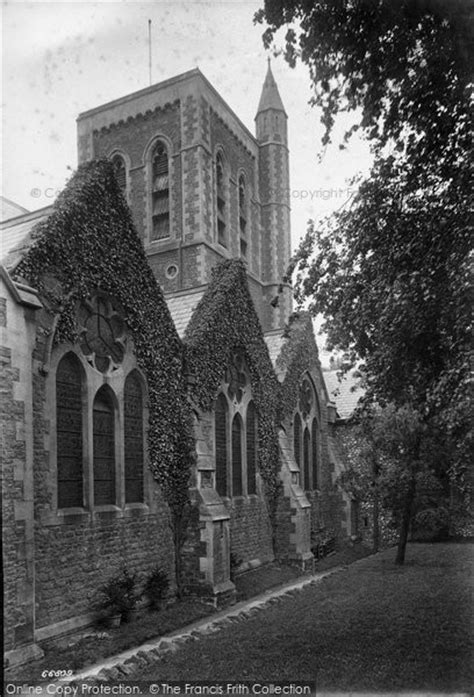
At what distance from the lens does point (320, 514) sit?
2520cm

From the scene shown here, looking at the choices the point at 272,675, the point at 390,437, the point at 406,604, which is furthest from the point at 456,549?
the point at 272,675

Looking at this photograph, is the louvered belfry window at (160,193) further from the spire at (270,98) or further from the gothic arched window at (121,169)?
the spire at (270,98)

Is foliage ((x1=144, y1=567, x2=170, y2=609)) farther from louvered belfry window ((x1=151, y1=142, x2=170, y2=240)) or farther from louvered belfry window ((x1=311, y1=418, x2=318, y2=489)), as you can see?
louvered belfry window ((x1=151, y1=142, x2=170, y2=240))

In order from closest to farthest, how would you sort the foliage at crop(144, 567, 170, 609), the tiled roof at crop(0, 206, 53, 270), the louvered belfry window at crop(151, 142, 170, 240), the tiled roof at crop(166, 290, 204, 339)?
1. the tiled roof at crop(0, 206, 53, 270)
2. the foliage at crop(144, 567, 170, 609)
3. the tiled roof at crop(166, 290, 204, 339)
4. the louvered belfry window at crop(151, 142, 170, 240)

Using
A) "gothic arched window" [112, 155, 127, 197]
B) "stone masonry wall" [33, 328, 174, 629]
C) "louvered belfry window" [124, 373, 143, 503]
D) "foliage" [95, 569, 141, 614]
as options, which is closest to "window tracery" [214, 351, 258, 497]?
"louvered belfry window" [124, 373, 143, 503]

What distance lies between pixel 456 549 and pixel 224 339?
12914 millimetres

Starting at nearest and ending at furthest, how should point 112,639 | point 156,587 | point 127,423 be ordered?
point 112,639 < point 156,587 < point 127,423

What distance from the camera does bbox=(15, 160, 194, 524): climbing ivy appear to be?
38.5 feet

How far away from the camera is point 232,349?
1870cm

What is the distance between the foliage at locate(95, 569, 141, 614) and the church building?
0.71 ft

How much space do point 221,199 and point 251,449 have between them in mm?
17138

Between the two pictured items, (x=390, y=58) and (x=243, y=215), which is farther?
(x=243, y=215)

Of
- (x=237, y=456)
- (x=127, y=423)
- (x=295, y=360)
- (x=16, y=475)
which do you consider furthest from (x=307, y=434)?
(x=16, y=475)

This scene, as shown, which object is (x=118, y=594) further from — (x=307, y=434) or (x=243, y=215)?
(x=243, y=215)
